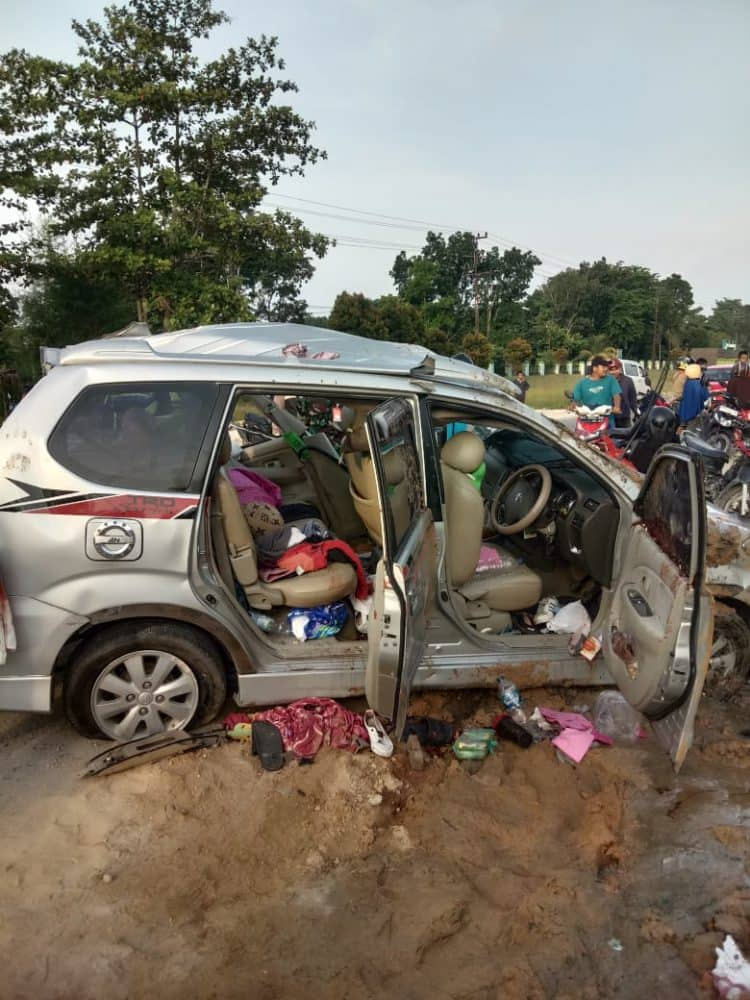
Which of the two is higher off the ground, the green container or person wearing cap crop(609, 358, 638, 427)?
person wearing cap crop(609, 358, 638, 427)

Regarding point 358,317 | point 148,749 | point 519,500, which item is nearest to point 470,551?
point 519,500

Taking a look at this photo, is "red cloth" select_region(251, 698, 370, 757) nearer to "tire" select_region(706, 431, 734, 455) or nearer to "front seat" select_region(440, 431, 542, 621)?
"front seat" select_region(440, 431, 542, 621)

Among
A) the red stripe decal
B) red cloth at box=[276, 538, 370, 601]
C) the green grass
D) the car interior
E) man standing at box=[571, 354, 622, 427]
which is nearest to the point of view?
the red stripe decal

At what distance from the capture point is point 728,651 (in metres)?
3.93

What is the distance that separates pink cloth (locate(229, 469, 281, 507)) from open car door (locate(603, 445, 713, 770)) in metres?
2.21

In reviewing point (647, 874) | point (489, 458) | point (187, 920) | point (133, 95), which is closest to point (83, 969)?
point (187, 920)

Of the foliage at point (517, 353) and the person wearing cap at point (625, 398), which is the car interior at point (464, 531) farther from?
the foliage at point (517, 353)

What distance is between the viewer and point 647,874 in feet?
9.01

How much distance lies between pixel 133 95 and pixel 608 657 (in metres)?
16.7

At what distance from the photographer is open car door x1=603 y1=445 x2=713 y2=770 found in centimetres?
279

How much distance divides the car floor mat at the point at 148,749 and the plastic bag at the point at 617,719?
78.4 inches

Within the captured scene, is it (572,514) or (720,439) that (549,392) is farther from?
(572,514)

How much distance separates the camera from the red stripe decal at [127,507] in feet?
9.97

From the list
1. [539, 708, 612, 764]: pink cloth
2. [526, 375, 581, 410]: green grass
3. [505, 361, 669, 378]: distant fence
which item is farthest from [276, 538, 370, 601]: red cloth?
[505, 361, 669, 378]: distant fence
